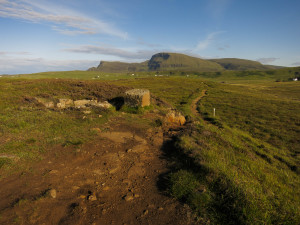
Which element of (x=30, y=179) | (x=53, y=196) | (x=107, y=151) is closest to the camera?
(x=53, y=196)

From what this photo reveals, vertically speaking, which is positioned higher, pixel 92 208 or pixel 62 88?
pixel 62 88

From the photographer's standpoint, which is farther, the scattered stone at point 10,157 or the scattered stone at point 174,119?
the scattered stone at point 174,119

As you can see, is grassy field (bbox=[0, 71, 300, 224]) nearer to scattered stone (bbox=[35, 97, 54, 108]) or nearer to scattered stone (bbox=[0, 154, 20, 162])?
scattered stone (bbox=[0, 154, 20, 162])

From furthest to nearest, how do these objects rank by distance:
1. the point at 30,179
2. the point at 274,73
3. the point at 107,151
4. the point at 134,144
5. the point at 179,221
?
the point at 274,73, the point at 134,144, the point at 107,151, the point at 30,179, the point at 179,221

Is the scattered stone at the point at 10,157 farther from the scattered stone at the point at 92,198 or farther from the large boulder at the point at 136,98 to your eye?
the large boulder at the point at 136,98

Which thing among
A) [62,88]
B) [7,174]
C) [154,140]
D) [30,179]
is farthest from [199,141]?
[62,88]

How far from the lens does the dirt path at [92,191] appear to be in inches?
171

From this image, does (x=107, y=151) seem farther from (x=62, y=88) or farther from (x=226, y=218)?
(x=62, y=88)

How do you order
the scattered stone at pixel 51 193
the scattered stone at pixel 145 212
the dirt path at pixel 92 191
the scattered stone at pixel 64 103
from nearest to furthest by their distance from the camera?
the dirt path at pixel 92 191 < the scattered stone at pixel 145 212 < the scattered stone at pixel 51 193 < the scattered stone at pixel 64 103

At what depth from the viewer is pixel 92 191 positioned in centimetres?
530

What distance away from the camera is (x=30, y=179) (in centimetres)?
575

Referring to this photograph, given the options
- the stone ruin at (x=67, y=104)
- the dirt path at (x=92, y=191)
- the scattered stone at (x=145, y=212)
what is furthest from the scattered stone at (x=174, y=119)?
the scattered stone at (x=145, y=212)

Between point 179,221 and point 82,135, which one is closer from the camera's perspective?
point 179,221

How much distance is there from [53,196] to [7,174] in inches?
96.0
